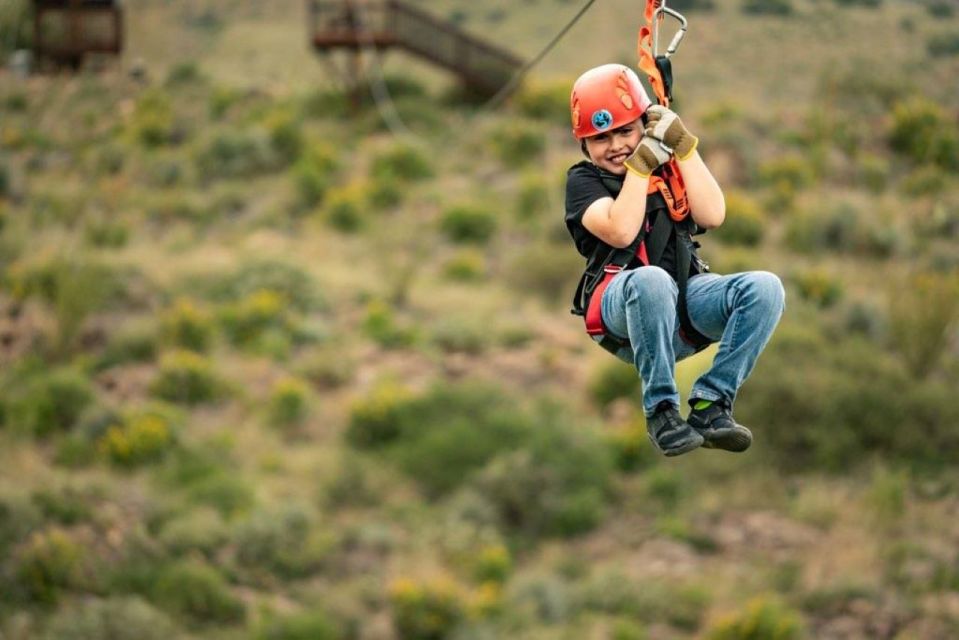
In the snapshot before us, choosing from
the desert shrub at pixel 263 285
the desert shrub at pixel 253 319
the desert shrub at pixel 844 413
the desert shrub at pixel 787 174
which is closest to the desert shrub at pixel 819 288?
the desert shrub at pixel 844 413

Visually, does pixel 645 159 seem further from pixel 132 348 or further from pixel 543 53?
pixel 132 348

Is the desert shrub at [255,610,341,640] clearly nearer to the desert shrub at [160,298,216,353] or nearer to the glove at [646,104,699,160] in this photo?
the desert shrub at [160,298,216,353]

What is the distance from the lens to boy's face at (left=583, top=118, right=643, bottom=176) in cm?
748

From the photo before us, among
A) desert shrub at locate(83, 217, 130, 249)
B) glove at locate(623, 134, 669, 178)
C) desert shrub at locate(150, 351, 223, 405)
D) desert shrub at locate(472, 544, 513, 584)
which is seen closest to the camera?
glove at locate(623, 134, 669, 178)

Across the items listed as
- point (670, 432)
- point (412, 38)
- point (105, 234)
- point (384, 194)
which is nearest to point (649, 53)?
point (670, 432)

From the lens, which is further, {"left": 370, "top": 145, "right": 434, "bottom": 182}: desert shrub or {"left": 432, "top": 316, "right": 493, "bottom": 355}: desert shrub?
{"left": 370, "top": 145, "right": 434, "bottom": 182}: desert shrub

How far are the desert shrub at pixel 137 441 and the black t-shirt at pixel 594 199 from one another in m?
24.8

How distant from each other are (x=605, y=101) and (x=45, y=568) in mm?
22733

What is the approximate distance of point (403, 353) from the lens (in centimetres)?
3438

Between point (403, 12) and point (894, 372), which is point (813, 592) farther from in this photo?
point (403, 12)

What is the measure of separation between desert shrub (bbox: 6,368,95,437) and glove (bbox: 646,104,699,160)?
26479 millimetres

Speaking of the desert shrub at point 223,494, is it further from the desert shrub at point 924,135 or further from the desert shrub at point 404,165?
the desert shrub at point 924,135

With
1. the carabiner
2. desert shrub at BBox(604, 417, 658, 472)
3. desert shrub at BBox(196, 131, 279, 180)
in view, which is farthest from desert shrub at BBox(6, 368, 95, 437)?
the carabiner

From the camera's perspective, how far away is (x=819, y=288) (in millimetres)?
34594
